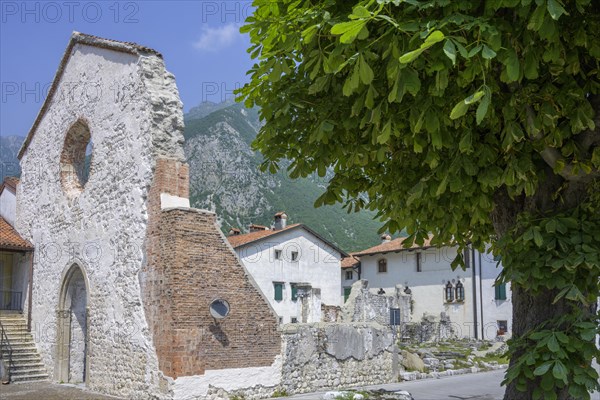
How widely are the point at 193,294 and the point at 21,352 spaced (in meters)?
8.75

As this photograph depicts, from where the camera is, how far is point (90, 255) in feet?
53.0

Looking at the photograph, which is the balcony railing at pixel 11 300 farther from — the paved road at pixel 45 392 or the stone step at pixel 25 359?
the paved road at pixel 45 392

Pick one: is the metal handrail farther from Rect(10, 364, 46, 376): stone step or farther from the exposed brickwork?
the exposed brickwork

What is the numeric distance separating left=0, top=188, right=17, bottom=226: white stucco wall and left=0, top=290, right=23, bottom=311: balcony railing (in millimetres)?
2511

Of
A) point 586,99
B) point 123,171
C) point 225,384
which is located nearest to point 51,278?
point 123,171

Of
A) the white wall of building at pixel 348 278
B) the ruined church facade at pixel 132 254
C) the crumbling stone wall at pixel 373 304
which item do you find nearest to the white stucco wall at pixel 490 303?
the crumbling stone wall at pixel 373 304

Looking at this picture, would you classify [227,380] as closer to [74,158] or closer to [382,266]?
[74,158]

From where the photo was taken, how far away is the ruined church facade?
12883mm

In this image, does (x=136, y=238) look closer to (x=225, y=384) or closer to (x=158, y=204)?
(x=158, y=204)

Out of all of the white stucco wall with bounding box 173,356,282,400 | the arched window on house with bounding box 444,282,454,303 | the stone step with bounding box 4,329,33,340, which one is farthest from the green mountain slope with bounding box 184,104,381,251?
the white stucco wall with bounding box 173,356,282,400

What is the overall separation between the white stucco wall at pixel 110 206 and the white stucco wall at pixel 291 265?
19235 millimetres

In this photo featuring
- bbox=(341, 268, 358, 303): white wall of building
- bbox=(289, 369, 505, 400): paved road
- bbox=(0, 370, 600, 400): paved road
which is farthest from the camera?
bbox=(341, 268, 358, 303): white wall of building

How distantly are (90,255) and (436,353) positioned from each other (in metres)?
15.5

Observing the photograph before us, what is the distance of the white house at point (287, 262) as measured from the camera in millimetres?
38594
